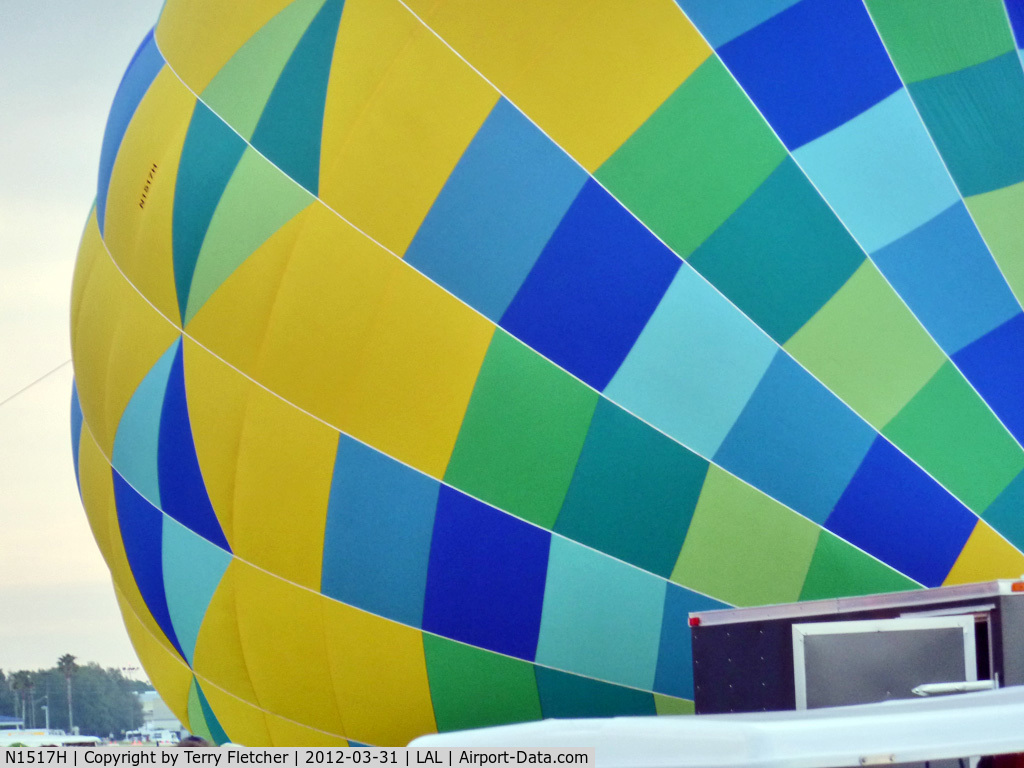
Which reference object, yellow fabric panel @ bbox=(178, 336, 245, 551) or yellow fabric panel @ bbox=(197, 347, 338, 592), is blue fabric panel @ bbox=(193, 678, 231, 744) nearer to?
yellow fabric panel @ bbox=(178, 336, 245, 551)

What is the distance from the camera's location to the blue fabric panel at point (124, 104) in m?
6.81

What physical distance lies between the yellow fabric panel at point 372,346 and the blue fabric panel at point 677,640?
3.74ft

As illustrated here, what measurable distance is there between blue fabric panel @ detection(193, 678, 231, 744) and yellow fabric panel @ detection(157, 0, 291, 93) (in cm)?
344

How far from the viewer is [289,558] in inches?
212

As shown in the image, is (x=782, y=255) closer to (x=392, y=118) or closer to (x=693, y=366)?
(x=693, y=366)

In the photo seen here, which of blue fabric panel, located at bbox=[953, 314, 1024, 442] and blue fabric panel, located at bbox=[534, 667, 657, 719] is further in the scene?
blue fabric panel, located at bbox=[534, 667, 657, 719]

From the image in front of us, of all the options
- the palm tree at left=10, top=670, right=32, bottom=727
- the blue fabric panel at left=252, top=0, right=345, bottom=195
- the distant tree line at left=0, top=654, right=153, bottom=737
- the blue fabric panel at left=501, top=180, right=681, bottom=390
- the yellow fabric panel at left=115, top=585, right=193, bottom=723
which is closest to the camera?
the blue fabric panel at left=501, top=180, right=681, bottom=390

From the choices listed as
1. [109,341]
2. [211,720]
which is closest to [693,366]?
[109,341]

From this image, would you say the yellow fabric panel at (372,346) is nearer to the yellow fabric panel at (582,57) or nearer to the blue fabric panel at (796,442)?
the yellow fabric panel at (582,57)

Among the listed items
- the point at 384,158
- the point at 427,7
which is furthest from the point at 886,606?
the point at 427,7

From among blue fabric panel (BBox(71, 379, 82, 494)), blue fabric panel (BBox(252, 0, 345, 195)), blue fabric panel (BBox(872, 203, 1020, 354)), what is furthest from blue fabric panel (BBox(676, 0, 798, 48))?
blue fabric panel (BBox(71, 379, 82, 494))

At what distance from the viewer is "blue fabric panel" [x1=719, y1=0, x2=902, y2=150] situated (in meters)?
4.62

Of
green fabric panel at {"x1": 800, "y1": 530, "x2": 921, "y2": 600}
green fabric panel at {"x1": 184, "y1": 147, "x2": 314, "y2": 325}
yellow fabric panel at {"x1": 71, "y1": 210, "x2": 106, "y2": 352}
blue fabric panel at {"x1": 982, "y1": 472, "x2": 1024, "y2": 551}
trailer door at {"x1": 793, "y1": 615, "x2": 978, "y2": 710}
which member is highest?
yellow fabric panel at {"x1": 71, "y1": 210, "x2": 106, "y2": 352}

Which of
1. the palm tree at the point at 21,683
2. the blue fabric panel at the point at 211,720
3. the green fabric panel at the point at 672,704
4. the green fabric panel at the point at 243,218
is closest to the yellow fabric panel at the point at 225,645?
the blue fabric panel at the point at 211,720
